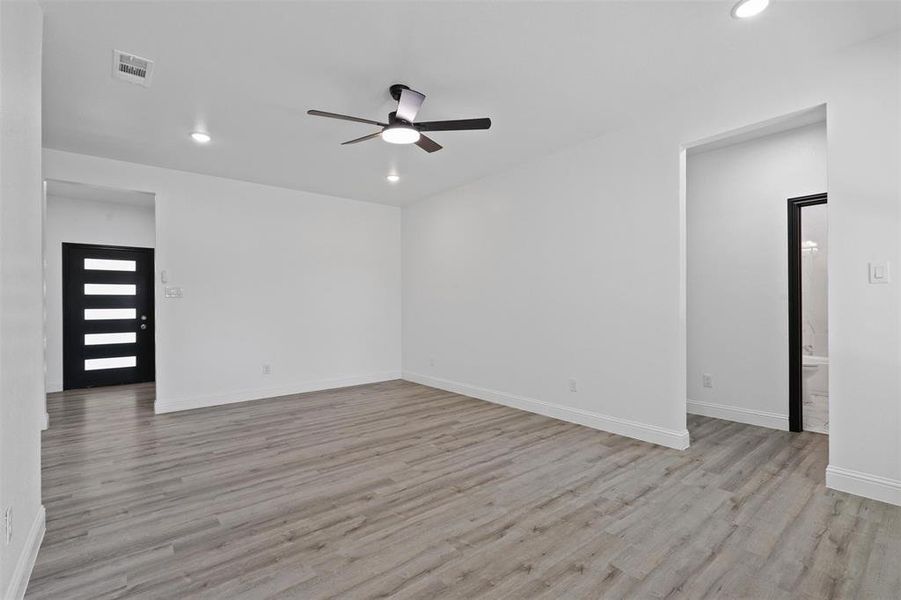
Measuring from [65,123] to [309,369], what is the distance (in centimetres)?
369

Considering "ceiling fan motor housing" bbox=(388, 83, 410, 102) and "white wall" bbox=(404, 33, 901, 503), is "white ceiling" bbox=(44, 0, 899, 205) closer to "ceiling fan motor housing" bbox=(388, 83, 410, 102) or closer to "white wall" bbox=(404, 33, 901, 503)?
"ceiling fan motor housing" bbox=(388, 83, 410, 102)

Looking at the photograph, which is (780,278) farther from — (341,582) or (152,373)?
(152,373)

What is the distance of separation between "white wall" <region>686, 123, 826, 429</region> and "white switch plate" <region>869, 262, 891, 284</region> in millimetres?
1394

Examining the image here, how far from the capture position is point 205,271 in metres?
5.19

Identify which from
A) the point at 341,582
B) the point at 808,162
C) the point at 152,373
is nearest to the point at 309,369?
the point at 152,373

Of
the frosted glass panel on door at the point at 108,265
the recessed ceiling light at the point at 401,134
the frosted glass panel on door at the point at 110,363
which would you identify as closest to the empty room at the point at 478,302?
the recessed ceiling light at the point at 401,134

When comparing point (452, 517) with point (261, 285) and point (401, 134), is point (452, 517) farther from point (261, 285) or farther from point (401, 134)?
point (261, 285)

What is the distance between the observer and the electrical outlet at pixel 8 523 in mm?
1592

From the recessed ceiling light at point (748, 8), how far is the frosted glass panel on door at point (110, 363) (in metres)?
8.29

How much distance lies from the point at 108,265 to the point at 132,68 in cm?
493

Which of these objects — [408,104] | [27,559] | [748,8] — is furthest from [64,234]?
[748,8]

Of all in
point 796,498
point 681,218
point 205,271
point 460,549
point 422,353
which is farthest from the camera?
point 422,353

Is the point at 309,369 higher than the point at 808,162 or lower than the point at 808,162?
lower

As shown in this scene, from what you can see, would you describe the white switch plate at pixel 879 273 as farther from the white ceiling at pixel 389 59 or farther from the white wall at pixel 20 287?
the white wall at pixel 20 287
